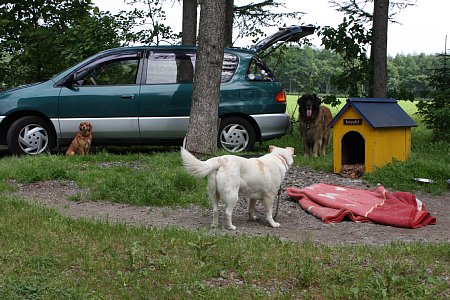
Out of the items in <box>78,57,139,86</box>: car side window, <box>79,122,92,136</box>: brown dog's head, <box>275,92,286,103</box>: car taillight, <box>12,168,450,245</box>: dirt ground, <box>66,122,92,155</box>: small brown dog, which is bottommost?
<box>12,168,450,245</box>: dirt ground

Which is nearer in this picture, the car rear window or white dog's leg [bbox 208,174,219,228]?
white dog's leg [bbox 208,174,219,228]

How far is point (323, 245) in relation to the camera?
18.1 feet

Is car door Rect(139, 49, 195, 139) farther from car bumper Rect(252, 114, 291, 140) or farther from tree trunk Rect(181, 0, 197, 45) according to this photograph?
tree trunk Rect(181, 0, 197, 45)

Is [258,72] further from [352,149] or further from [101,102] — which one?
[101,102]

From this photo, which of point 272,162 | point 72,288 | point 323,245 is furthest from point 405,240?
point 72,288

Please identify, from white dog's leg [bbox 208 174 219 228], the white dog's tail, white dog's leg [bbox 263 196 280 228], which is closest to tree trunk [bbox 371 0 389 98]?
white dog's leg [bbox 263 196 280 228]

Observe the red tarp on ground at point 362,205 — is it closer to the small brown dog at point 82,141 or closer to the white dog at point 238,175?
the white dog at point 238,175

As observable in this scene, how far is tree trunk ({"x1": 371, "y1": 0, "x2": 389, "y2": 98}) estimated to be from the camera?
1410cm

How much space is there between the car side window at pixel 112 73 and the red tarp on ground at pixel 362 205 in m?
4.61

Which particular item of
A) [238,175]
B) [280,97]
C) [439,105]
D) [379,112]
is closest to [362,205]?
[238,175]

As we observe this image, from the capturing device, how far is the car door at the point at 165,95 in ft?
36.7

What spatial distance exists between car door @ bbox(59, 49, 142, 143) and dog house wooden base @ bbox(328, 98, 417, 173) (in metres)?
3.76

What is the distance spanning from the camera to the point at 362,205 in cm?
754

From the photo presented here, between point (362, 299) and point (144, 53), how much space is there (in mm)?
8173
